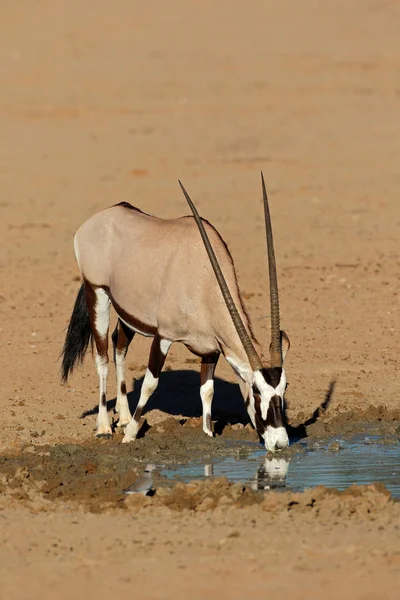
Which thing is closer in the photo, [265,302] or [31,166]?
[265,302]

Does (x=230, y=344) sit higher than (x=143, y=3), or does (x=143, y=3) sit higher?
(x=143, y=3)

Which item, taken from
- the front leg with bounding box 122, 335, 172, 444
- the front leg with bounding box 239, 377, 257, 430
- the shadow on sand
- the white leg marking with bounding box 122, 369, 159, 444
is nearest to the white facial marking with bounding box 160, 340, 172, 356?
the front leg with bounding box 122, 335, 172, 444

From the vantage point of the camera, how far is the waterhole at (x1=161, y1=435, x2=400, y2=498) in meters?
7.07

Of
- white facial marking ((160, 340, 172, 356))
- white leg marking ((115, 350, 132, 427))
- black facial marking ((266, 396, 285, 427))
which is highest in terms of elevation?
white facial marking ((160, 340, 172, 356))

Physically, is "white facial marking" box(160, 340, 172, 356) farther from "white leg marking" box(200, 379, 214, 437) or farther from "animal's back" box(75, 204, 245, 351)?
"white leg marking" box(200, 379, 214, 437)

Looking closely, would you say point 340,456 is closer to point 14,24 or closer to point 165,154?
point 165,154

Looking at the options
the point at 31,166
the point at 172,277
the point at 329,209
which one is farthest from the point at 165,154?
the point at 172,277

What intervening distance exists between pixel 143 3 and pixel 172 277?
28.8 meters

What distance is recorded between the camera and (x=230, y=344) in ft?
25.5

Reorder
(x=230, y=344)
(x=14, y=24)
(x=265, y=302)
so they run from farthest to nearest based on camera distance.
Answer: (x=14, y=24) → (x=265, y=302) → (x=230, y=344)

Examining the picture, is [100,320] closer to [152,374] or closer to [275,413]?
[152,374]

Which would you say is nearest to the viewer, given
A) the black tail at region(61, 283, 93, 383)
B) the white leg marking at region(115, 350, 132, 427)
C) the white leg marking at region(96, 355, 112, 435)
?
the white leg marking at region(96, 355, 112, 435)

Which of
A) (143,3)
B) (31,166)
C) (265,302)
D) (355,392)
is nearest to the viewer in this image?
(355,392)

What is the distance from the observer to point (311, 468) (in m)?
7.44
